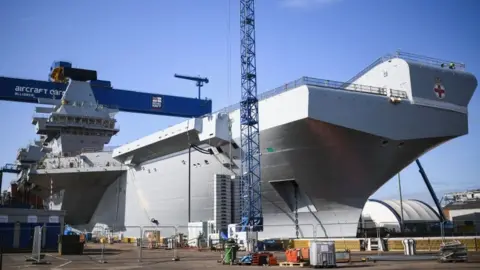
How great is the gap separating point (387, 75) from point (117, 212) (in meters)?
28.1

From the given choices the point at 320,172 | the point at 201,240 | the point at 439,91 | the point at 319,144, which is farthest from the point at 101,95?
the point at 439,91

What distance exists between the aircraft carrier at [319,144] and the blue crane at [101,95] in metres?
23.7

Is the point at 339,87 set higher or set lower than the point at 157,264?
higher

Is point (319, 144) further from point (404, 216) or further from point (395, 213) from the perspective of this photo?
point (404, 216)

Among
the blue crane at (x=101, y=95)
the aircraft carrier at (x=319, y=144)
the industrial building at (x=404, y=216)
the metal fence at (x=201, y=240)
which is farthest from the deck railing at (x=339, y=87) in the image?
the blue crane at (x=101, y=95)

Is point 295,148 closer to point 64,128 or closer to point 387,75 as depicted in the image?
point 387,75

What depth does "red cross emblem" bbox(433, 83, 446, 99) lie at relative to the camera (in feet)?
78.3

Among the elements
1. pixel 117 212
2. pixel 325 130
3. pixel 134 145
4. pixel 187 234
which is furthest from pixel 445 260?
pixel 117 212

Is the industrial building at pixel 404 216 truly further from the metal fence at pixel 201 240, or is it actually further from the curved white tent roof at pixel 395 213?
the metal fence at pixel 201 240

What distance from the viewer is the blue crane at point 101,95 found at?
5188 cm

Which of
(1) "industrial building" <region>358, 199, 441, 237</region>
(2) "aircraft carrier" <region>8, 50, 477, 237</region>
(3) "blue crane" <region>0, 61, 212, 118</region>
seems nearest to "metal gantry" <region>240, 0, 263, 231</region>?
(2) "aircraft carrier" <region>8, 50, 477, 237</region>

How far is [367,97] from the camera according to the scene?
891 inches

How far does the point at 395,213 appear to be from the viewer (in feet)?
129

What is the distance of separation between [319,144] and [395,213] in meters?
19.8
